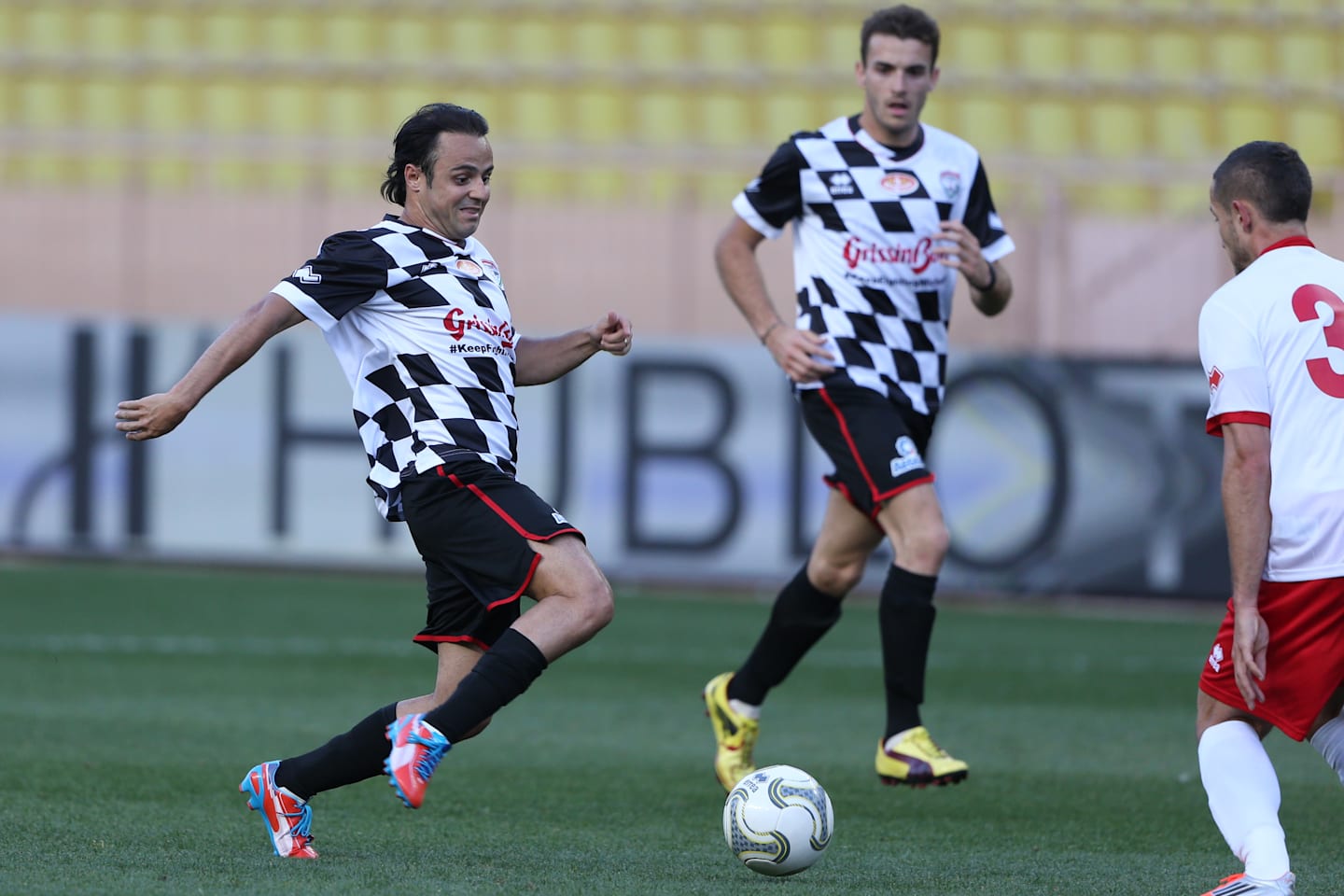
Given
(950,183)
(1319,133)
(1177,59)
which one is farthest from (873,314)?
(1177,59)

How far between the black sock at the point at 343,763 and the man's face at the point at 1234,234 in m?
2.20

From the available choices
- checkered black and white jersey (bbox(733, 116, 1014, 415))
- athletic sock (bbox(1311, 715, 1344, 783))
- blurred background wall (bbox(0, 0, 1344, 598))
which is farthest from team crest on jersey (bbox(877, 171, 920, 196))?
blurred background wall (bbox(0, 0, 1344, 598))

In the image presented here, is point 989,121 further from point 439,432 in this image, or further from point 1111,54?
point 439,432

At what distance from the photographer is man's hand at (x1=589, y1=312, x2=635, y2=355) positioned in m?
4.82

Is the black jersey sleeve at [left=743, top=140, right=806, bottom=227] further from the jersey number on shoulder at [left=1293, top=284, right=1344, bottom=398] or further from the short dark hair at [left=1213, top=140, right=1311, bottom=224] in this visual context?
the jersey number on shoulder at [left=1293, top=284, right=1344, bottom=398]

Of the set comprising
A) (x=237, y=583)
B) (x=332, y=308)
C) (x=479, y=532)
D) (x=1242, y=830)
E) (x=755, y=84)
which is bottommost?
(x=237, y=583)

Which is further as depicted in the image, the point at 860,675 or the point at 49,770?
the point at 860,675

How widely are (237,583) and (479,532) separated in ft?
23.9

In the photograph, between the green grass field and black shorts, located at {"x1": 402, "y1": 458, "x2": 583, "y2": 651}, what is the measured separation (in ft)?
2.20

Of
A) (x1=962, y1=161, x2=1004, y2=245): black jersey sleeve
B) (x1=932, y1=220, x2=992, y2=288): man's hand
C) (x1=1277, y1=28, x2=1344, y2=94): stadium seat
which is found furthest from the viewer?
(x1=1277, y1=28, x2=1344, y2=94): stadium seat

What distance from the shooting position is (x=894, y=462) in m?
5.75

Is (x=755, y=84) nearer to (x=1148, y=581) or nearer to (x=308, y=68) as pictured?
(x=308, y=68)

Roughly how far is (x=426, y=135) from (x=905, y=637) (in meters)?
2.16

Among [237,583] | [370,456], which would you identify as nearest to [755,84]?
[237,583]
